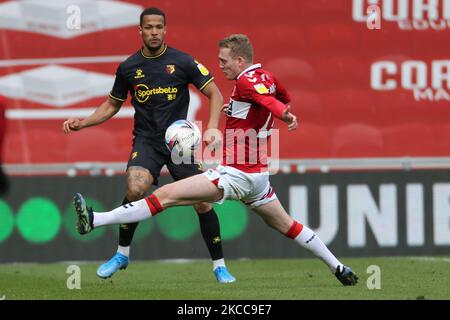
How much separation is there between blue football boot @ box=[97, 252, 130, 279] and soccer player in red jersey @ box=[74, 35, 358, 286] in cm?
105

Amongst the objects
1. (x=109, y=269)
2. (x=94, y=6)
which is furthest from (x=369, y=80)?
(x=109, y=269)

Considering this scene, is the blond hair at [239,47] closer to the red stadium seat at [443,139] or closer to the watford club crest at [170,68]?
the watford club crest at [170,68]

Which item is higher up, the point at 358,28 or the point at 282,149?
the point at 358,28

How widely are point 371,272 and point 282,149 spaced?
3408 mm

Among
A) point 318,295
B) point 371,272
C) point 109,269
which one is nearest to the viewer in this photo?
point 318,295

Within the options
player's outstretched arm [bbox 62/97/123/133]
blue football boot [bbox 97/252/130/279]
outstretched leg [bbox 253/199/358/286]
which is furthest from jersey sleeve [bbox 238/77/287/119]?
blue football boot [bbox 97/252/130/279]

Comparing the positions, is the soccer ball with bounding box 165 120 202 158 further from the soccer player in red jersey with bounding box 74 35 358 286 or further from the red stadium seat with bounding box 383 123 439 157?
the red stadium seat with bounding box 383 123 439 157

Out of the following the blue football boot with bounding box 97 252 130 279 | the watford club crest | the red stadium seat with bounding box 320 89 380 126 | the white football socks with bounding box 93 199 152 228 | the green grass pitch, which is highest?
the watford club crest

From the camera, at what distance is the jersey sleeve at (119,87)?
1049 centimetres

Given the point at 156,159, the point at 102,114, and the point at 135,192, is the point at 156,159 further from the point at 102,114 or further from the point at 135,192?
the point at 102,114

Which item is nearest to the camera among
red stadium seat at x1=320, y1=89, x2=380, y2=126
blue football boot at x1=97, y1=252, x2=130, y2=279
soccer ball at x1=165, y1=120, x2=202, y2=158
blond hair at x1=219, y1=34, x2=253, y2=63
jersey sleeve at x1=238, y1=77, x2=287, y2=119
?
jersey sleeve at x1=238, y1=77, x2=287, y2=119

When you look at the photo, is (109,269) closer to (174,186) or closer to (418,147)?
(174,186)

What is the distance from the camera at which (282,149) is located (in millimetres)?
14109

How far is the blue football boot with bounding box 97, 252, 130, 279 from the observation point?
999 cm
